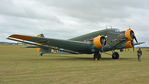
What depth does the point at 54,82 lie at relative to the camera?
576 cm

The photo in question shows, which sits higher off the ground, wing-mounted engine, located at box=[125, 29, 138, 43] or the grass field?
wing-mounted engine, located at box=[125, 29, 138, 43]

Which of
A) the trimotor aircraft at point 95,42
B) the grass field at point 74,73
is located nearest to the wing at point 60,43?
the trimotor aircraft at point 95,42

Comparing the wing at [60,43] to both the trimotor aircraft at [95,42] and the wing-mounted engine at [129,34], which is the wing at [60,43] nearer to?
the trimotor aircraft at [95,42]

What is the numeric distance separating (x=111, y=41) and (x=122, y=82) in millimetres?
10610

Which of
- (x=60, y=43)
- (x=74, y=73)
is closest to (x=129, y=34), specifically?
(x=60, y=43)

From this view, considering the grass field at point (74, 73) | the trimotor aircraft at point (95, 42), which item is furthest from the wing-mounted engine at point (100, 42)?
the grass field at point (74, 73)

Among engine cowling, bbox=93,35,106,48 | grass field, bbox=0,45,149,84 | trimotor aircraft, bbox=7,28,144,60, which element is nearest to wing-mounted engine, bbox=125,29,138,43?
trimotor aircraft, bbox=7,28,144,60

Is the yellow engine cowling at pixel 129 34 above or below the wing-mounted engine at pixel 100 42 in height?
above

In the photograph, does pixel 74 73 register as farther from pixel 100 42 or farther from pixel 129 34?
pixel 129 34

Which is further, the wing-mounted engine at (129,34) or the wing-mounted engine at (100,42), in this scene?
the wing-mounted engine at (129,34)

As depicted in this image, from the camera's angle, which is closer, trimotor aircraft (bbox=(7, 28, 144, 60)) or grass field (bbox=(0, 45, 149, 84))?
grass field (bbox=(0, 45, 149, 84))

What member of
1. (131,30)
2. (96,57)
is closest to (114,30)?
(131,30)

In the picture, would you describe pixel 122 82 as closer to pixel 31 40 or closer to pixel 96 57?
pixel 96 57

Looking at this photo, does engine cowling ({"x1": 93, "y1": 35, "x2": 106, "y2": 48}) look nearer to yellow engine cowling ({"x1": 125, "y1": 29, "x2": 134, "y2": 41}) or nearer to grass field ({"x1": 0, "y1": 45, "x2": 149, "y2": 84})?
yellow engine cowling ({"x1": 125, "y1": 29, "x2": 134, "y2": 41})
